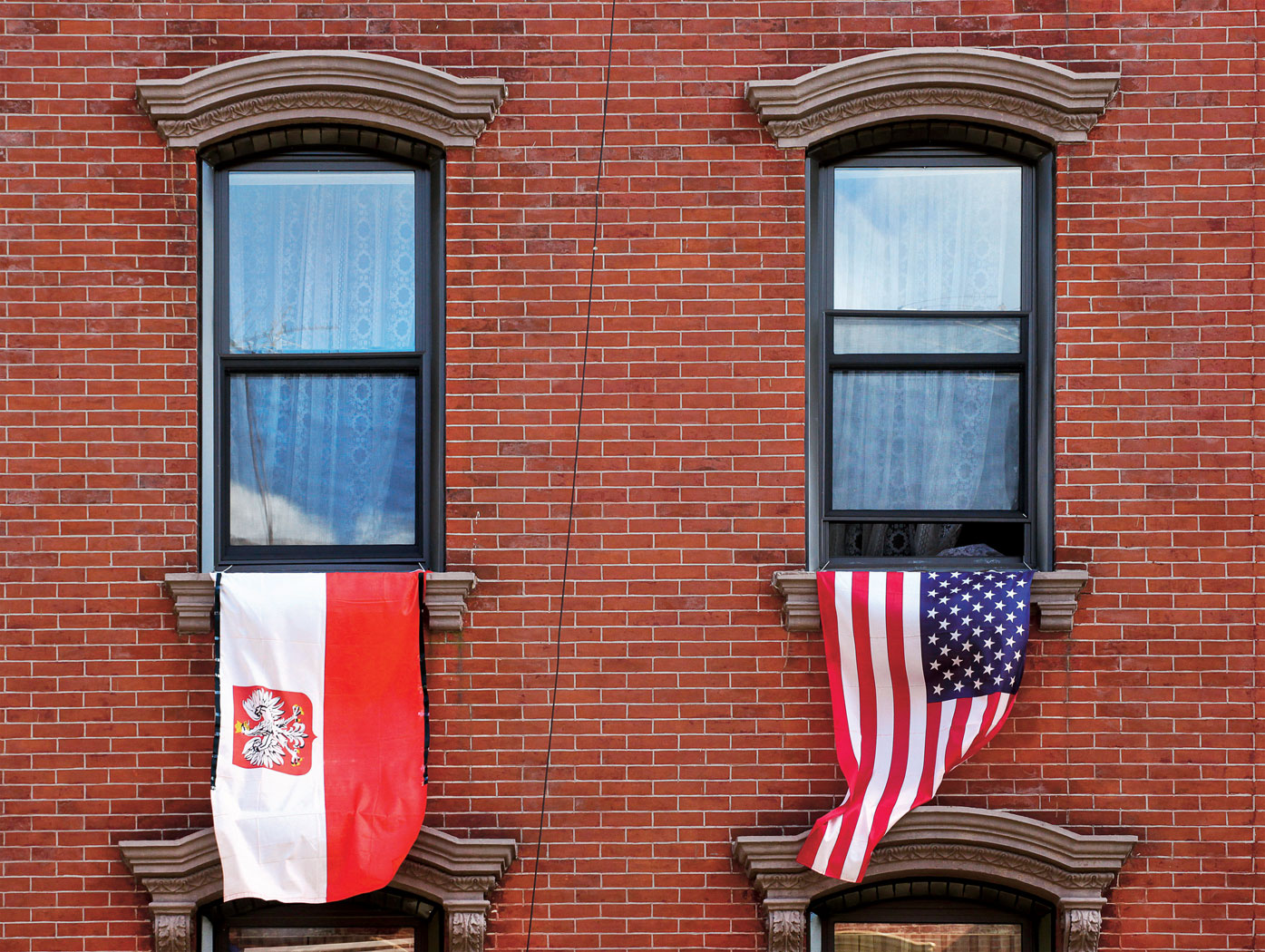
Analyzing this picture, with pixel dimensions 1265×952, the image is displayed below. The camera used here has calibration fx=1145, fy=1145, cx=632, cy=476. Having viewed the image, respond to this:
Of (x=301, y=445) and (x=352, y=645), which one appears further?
(x=301, y=445)

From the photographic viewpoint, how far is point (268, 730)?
211 inches

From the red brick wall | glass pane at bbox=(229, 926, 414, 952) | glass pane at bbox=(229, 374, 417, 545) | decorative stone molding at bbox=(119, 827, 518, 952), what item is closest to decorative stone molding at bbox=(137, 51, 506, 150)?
the red brick wall

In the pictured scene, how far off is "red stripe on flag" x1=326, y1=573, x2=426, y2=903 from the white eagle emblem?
15cm

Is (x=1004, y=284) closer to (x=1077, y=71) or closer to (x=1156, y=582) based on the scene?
(x=1077, y=71)

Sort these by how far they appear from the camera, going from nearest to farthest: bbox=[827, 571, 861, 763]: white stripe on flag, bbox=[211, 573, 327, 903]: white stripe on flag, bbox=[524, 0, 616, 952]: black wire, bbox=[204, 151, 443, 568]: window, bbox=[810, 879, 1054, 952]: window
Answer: bbox=[211, 573, 327, 903]: white stripe on flag → bbox=[827, 571, 861, 763]: white stripe on flag → bbox=[524, 0, 616, 952]: black wire → bbox=[810, 879, 1054, 952]: window → bbox=[204, 151, 443, 568]: window

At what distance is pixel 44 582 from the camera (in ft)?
18.1

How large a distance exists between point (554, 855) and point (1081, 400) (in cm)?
336

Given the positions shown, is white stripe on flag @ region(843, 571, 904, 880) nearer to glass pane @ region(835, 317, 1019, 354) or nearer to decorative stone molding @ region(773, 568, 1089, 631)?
decorative stone molding @ region(773, 568, 1089, 631)

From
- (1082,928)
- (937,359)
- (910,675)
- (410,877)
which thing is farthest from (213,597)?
(1082,928)

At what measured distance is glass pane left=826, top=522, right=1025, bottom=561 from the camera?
570 cm

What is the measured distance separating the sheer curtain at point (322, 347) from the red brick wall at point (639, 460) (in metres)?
0.29

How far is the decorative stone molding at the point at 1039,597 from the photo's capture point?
5391mm

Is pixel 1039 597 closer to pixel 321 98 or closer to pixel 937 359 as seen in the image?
pixel 937 359

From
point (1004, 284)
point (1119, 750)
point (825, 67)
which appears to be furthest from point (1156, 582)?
point (825, 67)
